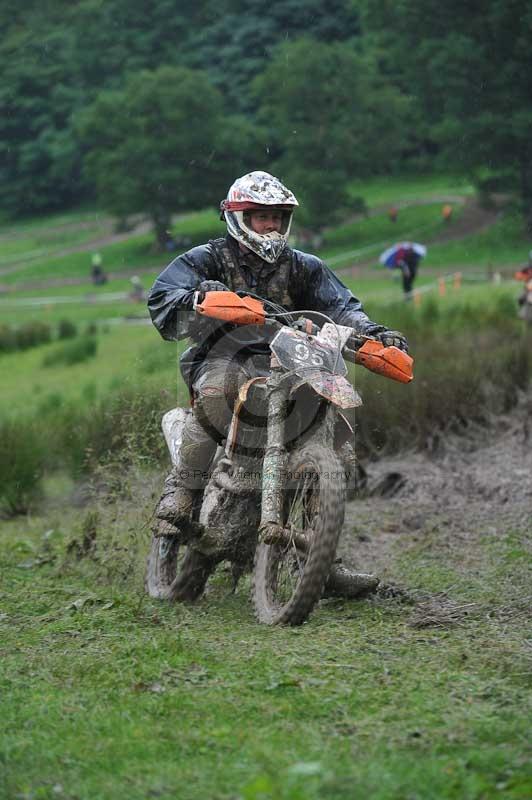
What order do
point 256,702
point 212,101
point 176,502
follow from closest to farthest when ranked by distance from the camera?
point 256,702, point 176,502, point 212,101

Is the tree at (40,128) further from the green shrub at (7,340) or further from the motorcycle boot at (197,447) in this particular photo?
the motorcycle boot at (197,447)

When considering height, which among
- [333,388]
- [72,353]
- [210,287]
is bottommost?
[72,353]

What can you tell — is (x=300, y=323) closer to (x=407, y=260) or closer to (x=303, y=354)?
(x=303, y=354)

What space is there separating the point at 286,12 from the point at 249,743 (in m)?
61.0

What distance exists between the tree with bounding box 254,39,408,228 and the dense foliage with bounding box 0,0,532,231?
0.22 feet

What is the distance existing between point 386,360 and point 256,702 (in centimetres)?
215

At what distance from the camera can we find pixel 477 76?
33656mm

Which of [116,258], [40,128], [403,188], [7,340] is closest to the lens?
[7,340]

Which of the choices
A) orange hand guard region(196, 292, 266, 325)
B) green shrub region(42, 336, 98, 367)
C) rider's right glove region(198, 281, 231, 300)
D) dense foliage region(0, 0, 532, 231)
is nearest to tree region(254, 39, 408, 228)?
dense foliage region(0, 0, 532, 231)

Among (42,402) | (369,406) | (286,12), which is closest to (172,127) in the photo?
(286,12)

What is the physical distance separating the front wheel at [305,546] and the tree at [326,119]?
46.2m

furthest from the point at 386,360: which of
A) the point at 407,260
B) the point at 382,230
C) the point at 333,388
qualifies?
the point at 382,230

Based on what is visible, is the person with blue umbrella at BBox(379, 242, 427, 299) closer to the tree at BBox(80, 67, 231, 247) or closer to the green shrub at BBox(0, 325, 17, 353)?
the green shrub at BBox(0, 325, 17, 353)

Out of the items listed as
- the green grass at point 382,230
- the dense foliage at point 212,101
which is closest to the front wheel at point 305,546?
the dense foliage at point 212,101
